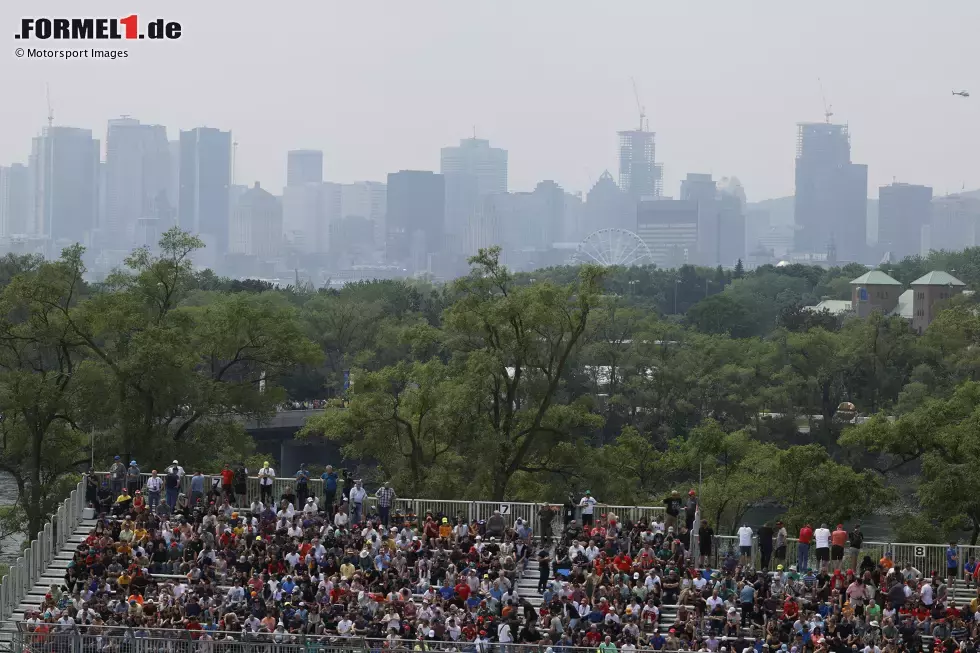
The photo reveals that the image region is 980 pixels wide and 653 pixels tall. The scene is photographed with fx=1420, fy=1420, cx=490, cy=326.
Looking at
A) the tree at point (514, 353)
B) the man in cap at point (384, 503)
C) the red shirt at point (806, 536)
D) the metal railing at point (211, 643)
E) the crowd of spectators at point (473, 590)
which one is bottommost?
the metal railing at point (211, 643)

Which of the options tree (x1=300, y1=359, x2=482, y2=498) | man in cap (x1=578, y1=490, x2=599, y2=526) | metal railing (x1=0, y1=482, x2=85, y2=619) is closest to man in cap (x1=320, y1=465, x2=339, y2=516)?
man in cap (x1=578, y1=490, x2=599, y2=526)

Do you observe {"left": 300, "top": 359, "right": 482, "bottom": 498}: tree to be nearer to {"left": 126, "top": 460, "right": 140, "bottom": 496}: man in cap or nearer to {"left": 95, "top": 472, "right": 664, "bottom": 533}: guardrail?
{"left": 95, "top": 472, "right": 664, "bottom": 533}: guardrail

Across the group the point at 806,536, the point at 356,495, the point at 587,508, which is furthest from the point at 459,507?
the point at 806,536

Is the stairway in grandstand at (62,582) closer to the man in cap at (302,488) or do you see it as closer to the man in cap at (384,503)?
the man in cap at (384,503)

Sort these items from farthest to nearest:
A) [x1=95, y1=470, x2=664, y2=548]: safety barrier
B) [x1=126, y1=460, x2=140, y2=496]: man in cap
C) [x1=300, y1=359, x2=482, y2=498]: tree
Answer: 1. [x1=300, y1=359, x2=482, y2=498]: tree
2. [x1=126, y1=460, x2=140, y2=496]: man in cap
3. [x1=95, y1=470, x2=664, y2=548]: safety barrier

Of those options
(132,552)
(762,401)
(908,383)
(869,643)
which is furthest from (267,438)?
(869,643)

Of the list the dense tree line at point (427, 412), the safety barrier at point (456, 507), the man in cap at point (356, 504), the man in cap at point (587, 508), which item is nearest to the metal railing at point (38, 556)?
the safety barrier at point (456, 507)
